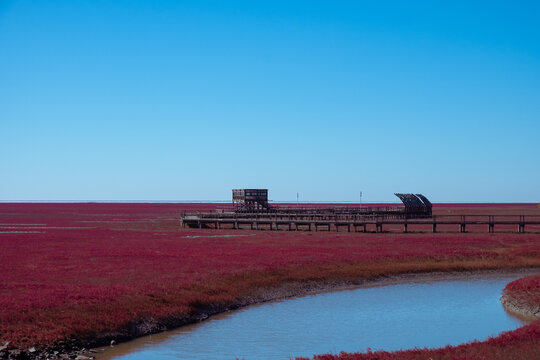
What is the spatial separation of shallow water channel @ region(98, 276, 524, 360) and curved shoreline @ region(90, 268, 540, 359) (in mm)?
675

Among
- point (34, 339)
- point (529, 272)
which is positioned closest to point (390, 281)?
point (529, 272)

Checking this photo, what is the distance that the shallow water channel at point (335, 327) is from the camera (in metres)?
20.0

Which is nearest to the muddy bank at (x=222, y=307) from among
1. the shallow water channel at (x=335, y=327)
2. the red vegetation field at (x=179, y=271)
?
the red vegetation field at (x=179, y=271)

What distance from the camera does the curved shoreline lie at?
92.4ft

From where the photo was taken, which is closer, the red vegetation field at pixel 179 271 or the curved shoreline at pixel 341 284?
the red vegetation field at pixel 179 271

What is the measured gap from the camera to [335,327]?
76.6 feet

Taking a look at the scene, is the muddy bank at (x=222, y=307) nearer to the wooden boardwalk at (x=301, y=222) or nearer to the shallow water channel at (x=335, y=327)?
the shallow water channel at (x=335, y=327)

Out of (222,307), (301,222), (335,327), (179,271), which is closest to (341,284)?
(222,307)

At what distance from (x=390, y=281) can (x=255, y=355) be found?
19604 millimetres

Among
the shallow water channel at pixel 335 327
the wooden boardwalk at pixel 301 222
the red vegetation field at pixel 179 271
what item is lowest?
the shallow water channel at pixel 335 327

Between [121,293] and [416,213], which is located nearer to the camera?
[121,293]

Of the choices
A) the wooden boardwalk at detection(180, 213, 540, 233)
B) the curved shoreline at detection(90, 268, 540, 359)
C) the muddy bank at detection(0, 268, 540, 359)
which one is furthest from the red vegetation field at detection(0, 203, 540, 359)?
the wooden boardwalk at detection(180, 213, 540, 233)

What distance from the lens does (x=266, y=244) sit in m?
51.5

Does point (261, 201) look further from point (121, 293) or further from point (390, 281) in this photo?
point (121, 293)
